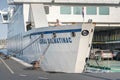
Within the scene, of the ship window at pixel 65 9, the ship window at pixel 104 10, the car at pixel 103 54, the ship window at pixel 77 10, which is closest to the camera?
the ship window at pixel 65 9

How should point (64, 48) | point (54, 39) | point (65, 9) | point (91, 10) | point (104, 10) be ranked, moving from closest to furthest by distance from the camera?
point (64, 48) → point (54, 39) → point (65, 9) → point (91, 10) → point (104, 10)

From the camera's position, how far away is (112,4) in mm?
30766

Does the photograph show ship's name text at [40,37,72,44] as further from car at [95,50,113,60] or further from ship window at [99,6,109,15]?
car at [95,50,113,60]

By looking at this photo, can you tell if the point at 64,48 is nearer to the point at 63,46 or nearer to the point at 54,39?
the point at 63,46

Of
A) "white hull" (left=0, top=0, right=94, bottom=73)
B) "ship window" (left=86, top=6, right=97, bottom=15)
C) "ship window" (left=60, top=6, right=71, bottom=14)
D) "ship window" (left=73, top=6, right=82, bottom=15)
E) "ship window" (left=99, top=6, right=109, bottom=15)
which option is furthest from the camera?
"ship window" (left=99, top=6, right=109, bottom=15)

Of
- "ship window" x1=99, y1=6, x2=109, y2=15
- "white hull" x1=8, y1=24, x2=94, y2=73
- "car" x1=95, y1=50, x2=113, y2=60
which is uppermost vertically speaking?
"ship window" x1=99, y1=6, x2=109, y2=15

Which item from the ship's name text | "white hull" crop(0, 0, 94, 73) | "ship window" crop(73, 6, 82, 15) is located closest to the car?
"ship window" crop(73, 6, 82, 15)

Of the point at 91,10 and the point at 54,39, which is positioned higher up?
the point at 91,10

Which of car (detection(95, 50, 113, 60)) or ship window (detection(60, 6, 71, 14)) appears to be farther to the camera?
car (detection(95, 50, 113, 60))

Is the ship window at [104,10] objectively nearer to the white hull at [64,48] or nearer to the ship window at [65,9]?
the ship window at [65,9]

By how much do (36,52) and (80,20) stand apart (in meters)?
5.89

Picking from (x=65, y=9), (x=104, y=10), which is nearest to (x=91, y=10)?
(x=104, y=10)

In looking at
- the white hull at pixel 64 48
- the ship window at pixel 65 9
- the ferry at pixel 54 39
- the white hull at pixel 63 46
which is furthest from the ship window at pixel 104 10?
the white hull at pixel 64 48

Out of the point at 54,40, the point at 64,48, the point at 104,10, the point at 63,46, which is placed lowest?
the point at 64,48
